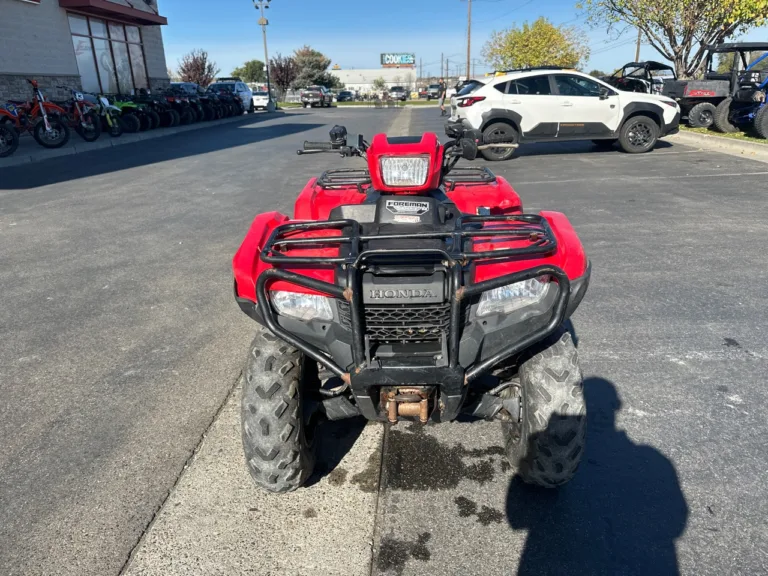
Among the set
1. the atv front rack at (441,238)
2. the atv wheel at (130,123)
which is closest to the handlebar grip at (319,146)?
the atv front rack at (441,238)

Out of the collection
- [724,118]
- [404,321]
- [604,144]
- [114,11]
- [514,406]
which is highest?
[114,11]

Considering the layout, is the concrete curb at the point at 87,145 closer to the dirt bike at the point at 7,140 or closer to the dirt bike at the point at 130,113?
the dirt bike at the point at 7,140

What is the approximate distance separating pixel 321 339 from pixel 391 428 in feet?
3.38

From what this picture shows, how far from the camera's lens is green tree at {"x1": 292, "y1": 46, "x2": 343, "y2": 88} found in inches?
2566

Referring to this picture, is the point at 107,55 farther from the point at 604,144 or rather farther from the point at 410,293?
the point at 410,293

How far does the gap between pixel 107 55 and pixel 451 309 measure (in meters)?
25.4

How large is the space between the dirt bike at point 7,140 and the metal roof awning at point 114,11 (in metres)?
9.82

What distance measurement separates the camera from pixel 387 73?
10356 centimetres

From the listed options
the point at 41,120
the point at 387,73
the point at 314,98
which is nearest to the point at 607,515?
the point at 41,120

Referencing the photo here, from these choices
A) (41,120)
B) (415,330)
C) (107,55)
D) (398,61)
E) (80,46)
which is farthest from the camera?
(398,61)

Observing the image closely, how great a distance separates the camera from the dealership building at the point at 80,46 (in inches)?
684

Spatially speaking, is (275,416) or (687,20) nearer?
(275,416)

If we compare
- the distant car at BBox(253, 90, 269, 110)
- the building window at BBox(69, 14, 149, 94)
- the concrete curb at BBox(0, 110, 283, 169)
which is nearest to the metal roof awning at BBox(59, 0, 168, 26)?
the building window at BBox(69, 14, 149, 94)

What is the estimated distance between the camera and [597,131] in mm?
12164
